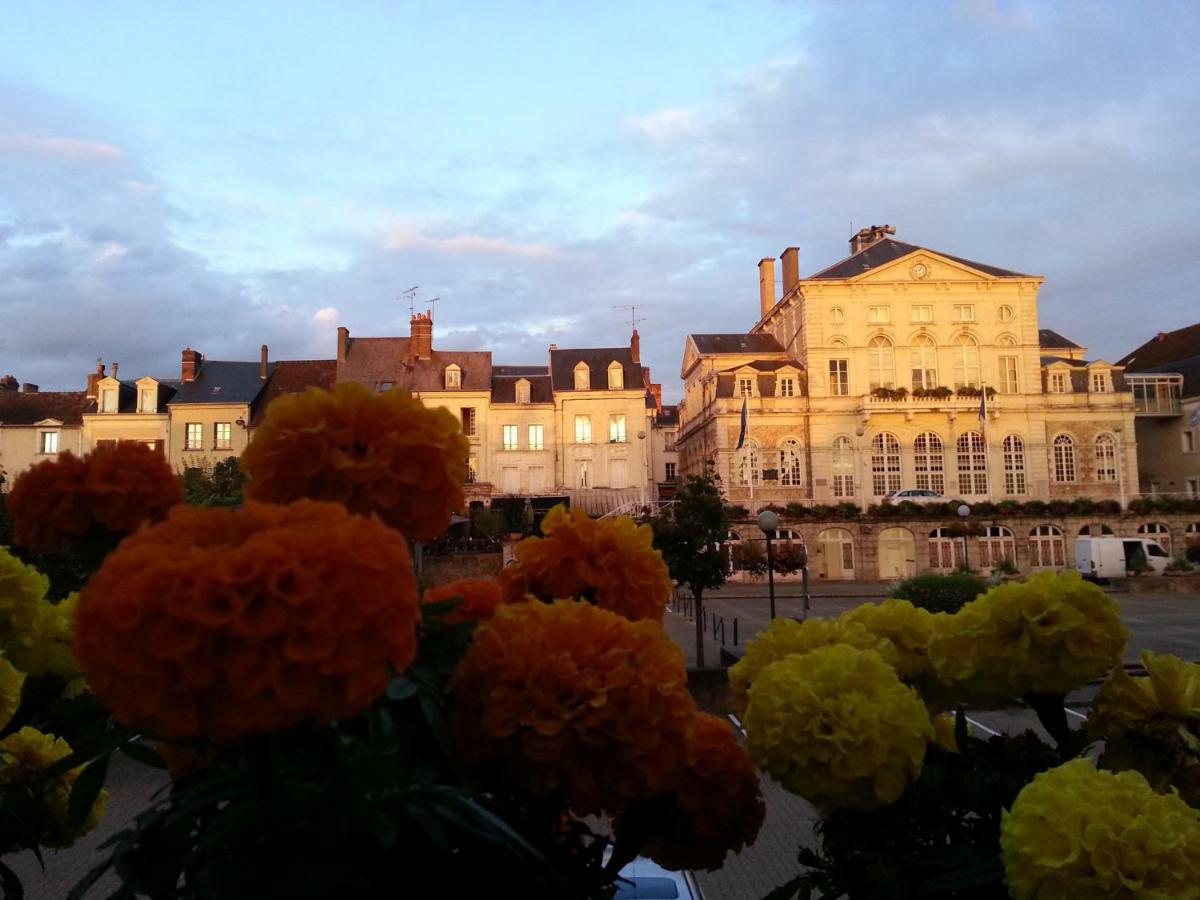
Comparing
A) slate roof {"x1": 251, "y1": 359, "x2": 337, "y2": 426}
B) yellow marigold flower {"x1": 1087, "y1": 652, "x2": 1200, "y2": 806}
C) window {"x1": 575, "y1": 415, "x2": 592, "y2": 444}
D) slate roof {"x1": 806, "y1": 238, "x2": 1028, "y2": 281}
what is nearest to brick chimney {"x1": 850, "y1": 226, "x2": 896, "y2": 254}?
slate roof {"x1": 806, "y1": 238, "x2": 1028, "y2": 281}

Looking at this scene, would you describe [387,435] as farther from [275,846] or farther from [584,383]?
[584,383]

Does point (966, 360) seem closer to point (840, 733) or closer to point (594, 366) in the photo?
point (594, 366)

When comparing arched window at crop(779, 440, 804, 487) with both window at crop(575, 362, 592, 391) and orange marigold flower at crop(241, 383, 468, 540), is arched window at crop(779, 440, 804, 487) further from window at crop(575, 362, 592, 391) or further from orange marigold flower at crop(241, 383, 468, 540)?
orange marigold flower at crop(241, 383, 468, 540)

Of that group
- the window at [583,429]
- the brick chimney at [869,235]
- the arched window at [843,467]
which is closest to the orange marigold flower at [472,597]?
the window at [583,429]

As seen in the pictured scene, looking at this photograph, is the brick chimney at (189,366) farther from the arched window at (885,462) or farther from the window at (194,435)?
the arched window at (885,462)

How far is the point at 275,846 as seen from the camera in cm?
116

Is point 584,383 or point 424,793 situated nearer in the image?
point 424,793

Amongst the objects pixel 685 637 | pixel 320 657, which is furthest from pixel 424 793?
pixel 685 637

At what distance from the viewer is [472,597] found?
1.71 m

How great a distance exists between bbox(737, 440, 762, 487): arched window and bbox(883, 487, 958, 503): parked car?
6.25 metres

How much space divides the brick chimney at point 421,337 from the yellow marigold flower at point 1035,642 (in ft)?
142

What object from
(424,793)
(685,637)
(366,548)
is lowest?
(685,637)

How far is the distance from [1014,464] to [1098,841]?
45.9m

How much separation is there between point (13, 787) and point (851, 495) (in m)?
42.8
